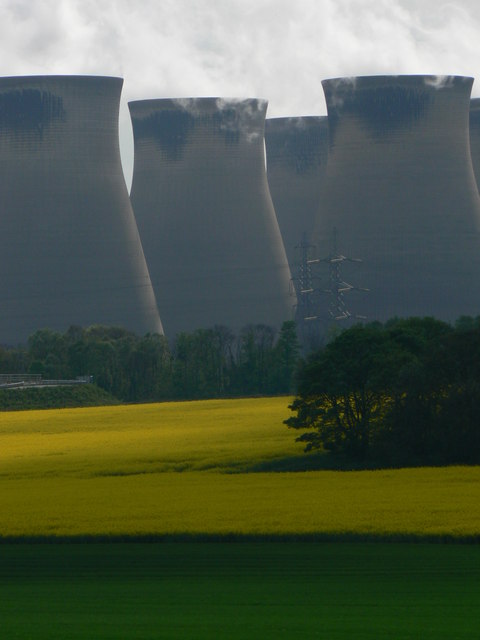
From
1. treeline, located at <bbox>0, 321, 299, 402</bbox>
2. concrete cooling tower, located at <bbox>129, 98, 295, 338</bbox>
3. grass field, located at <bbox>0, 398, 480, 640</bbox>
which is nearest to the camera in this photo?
grass field, located at <bbox>0, 398, 480, 640</bbox>

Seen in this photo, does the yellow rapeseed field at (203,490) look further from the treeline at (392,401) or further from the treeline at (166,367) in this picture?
the treeline at (166,367)

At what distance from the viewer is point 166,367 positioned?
128 ft

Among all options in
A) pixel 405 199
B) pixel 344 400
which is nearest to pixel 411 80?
pixel 405 199

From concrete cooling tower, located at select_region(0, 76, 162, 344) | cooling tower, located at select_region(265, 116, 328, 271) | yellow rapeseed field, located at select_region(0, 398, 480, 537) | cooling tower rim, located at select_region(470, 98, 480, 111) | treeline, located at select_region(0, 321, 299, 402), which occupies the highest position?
cooling tower rim, located at select_region(470, 98, 480, 111)

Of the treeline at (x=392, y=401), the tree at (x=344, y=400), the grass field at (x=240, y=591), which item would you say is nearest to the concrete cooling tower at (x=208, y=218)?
the treeline at (x=392, y=401)

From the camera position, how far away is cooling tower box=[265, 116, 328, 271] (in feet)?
207

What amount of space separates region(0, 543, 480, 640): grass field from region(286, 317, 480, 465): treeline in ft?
24.8

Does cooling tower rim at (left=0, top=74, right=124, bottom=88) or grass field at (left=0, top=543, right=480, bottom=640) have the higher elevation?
cooling tower rim at (left=0, top=74, right=124, bottom=88)

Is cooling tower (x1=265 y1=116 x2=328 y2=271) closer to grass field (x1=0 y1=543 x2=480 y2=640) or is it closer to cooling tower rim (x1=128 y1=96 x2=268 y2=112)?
cooling tower rim (x1=128 y1=96 x2=268 y2=112)

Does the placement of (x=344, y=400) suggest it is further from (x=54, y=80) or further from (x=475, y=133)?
(x=475, y=133)

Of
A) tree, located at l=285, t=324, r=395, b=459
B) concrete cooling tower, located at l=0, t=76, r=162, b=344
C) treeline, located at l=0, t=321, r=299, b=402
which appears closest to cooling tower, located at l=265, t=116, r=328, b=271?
concrete cooling tower, located at l=0, t=76, r=162, b=344

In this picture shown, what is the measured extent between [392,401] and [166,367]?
65.0 feet

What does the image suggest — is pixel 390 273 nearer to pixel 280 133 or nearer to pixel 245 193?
pixel 245 193

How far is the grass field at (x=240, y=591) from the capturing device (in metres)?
7.55
